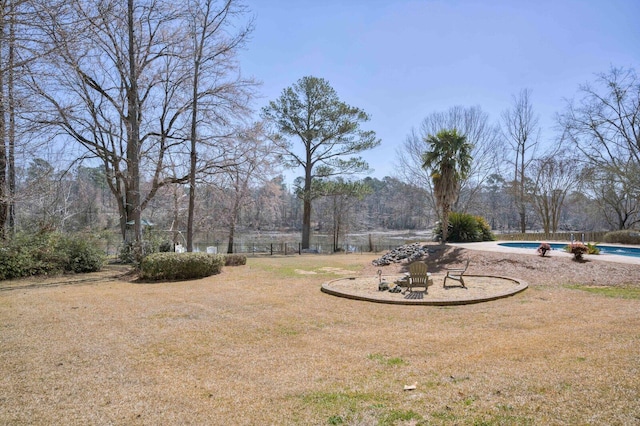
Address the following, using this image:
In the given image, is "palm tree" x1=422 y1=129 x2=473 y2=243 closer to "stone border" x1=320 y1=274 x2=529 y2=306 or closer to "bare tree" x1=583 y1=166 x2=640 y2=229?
"stone border" x1=320 y1=274 x2=529 y2=306

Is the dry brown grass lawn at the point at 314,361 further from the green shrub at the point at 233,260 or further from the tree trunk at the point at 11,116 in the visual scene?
the green shrub at the point at 233,260

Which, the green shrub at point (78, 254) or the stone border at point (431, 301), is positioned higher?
the green shrub at point (78, 254)

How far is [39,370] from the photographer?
394 centimetres

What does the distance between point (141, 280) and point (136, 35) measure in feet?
29.6

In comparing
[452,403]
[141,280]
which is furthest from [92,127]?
[452,403]

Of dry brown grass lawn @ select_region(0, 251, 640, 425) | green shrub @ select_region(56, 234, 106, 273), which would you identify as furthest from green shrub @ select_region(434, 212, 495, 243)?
green shrub @ select_region(56, 234, 106, 273)

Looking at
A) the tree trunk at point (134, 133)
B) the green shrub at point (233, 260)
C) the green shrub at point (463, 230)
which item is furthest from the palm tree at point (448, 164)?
the tree trunk at point (134, 133)

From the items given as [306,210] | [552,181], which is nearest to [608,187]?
[552,181]

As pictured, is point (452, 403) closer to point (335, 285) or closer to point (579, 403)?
point (579, 403)

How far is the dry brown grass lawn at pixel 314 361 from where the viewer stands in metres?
2.99

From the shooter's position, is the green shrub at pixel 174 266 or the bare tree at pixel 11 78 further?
the green shrub at pixel 174 266

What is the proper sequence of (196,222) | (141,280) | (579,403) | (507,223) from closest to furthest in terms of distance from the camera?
(579,403)
(141,280)
(196,222)
(507,223)

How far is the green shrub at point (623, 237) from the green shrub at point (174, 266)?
20113 millimetres

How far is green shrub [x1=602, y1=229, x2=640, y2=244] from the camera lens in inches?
704
